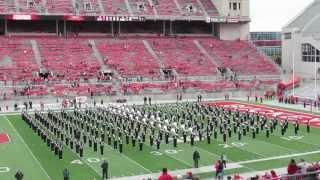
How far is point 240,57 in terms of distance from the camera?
167 feet

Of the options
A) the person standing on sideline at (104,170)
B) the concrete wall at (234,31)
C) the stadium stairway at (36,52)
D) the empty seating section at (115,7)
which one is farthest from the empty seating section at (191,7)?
the person standing on sideline at (104,170)

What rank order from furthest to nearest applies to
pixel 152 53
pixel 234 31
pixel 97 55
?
1. pixel 234 31
2. pixel 152 53
3. pixel 97 55

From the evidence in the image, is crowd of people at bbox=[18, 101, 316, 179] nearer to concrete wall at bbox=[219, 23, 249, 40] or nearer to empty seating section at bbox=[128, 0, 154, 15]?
empty seating section at bbox=[128, 0, 154, 15]

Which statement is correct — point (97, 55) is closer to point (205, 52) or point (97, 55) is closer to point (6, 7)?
point (6, 7)

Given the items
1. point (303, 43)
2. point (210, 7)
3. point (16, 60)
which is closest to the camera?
point (16, 60)

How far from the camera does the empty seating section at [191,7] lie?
54000 millimetres

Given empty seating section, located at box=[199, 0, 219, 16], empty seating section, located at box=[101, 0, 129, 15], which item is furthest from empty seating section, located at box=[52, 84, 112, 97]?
empty seating section, located at box=[199, 0, 219, 16]

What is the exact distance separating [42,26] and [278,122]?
30832 mm

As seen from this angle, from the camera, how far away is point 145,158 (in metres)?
18.4

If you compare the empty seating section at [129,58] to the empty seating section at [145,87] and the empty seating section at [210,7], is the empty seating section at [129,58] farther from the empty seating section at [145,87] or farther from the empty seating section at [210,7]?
the empty seating section at [210,7]

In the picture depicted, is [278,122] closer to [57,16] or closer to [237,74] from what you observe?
[237,74]

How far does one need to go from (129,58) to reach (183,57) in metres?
5.36

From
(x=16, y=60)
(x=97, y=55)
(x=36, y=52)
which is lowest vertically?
(x=16, y=60)

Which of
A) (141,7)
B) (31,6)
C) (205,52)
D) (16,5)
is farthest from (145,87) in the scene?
(16,5)
